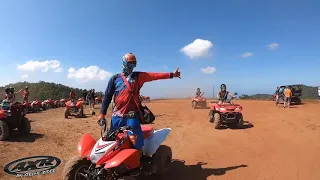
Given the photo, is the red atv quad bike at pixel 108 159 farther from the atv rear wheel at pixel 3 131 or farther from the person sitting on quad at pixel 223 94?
the person sitting on quad at pixel 223 94

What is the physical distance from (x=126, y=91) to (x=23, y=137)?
23.6ft

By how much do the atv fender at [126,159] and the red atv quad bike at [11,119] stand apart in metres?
7.11

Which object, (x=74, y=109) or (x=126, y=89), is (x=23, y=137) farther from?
(x=74, y=109)

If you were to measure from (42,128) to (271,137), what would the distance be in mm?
9829

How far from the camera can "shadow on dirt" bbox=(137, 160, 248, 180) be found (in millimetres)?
6195

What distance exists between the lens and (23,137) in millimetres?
10703

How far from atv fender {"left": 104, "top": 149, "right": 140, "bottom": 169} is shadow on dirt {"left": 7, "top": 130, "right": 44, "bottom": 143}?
674cm

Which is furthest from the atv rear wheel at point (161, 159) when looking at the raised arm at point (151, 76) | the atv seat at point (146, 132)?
the raised arm at point (151, 76)

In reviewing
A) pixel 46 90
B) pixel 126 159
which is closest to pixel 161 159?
pixel 126 159

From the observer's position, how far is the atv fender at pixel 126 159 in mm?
4430

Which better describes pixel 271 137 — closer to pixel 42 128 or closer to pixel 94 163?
pixel 94 163

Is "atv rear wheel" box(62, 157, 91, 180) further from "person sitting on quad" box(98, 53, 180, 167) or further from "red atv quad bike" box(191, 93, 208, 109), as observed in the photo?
"red atv quad bike" box(191, 93, 208, 109)

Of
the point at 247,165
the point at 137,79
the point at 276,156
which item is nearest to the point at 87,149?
the point at 137,79

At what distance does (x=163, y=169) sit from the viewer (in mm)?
6047
